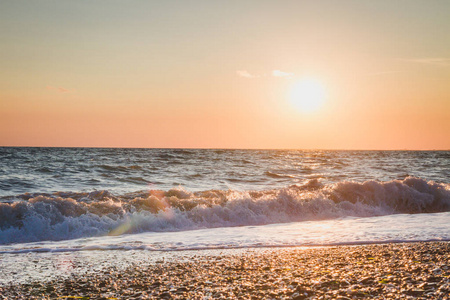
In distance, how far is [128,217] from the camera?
13.5m

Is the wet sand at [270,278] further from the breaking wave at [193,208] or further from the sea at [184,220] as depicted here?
the breaking wave at [193,208]

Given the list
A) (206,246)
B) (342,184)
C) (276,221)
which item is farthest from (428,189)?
(206,246)

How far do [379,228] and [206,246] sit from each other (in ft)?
19.3

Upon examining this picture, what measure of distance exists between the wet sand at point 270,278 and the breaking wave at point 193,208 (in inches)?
229

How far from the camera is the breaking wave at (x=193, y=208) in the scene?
1232 cm

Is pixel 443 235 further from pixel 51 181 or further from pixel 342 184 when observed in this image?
pixel 51 181

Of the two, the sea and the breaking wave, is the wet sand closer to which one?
the sea

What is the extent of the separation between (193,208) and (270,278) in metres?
8.95

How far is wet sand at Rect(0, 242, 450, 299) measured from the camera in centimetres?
531

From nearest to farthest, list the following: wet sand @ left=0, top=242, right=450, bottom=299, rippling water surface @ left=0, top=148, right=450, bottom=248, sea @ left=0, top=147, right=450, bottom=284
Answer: wet sand @ left=0, top=242, right=450, bottom=299 < sea @ left=0, top=147, right=450, bottom=284 < rippling water surface @ left=0, top=148, right=450, bottom=248

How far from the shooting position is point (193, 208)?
1475 centimetres

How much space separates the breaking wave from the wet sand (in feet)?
19.1

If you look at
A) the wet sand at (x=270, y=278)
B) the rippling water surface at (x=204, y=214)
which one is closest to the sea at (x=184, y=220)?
the rippling water surface at (x=204, y=214)

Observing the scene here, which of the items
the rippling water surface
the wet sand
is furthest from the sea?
the wet sand
